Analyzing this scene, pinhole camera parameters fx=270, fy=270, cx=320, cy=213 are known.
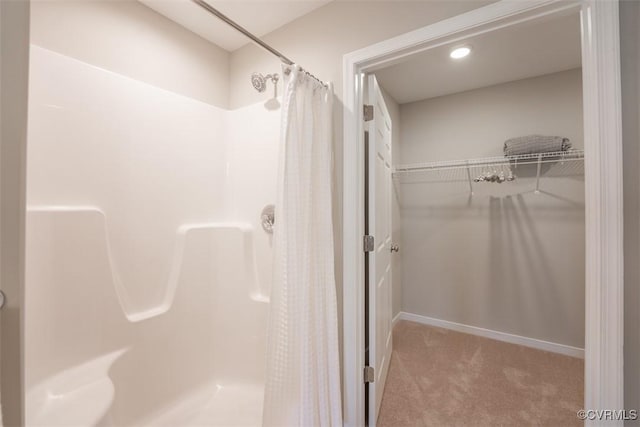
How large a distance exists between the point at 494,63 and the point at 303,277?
2359mm

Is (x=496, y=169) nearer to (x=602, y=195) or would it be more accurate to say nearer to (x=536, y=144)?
(x=536, y=144)

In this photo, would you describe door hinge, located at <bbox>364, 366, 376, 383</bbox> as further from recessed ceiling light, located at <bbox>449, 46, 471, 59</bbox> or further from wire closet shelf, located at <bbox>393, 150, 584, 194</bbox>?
recessed ceiling light, located at <bbox>449, 46, 471, 59</bbox>

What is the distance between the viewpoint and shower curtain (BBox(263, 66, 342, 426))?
1136 millimetres

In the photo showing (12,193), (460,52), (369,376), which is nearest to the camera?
(12,193)

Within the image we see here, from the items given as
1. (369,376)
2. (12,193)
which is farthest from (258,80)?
(369,376)

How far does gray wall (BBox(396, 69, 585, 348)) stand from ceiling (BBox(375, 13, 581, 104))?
167mm

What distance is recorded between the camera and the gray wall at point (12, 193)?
41 cm

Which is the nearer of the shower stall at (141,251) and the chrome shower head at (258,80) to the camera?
the shower stall at (141,251)

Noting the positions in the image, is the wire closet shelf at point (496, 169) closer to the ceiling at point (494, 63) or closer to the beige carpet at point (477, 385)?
the ceiling at point (494, 63)

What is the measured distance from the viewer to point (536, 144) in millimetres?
2211

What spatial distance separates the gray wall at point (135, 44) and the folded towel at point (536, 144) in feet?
7.93

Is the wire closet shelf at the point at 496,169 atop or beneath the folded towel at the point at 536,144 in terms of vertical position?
beneath
